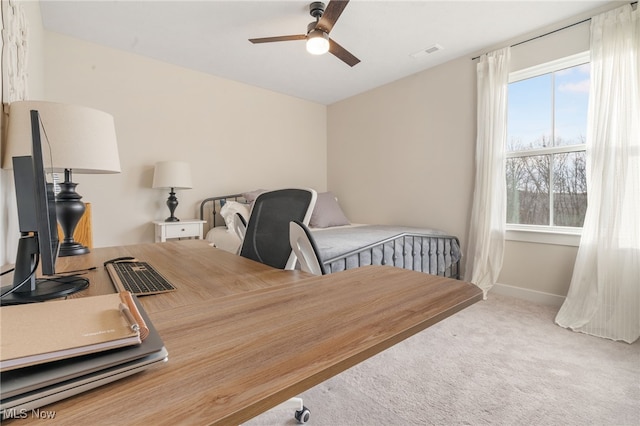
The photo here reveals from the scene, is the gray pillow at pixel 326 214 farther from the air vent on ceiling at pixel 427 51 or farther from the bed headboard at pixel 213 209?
the air vent on ceiling at pixel 427 51

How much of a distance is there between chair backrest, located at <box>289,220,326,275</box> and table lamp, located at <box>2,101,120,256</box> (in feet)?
3.04

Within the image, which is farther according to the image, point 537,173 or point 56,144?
point 537,173

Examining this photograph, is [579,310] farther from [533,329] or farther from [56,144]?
[56,144]

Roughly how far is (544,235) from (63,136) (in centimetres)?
356

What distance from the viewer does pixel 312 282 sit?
2.90 ft

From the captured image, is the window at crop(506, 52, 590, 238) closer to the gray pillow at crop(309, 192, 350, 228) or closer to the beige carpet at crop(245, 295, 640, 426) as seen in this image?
the beige carpet at crop(245, 295, 640, 426)

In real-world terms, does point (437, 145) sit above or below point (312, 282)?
above

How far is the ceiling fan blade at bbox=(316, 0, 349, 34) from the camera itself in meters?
1.99

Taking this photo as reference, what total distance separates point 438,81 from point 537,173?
59.1 inches

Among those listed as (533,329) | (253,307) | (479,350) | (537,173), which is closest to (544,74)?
(537,173)

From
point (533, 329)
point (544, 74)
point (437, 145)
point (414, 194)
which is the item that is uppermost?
point (544, 74)

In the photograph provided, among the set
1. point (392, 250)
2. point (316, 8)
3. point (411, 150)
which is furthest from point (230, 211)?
point (411, 150)

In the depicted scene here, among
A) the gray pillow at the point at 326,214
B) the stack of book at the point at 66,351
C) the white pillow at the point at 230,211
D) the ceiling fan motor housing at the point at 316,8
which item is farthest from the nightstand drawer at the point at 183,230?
the stack of book at the point at 66,351

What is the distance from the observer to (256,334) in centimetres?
55
